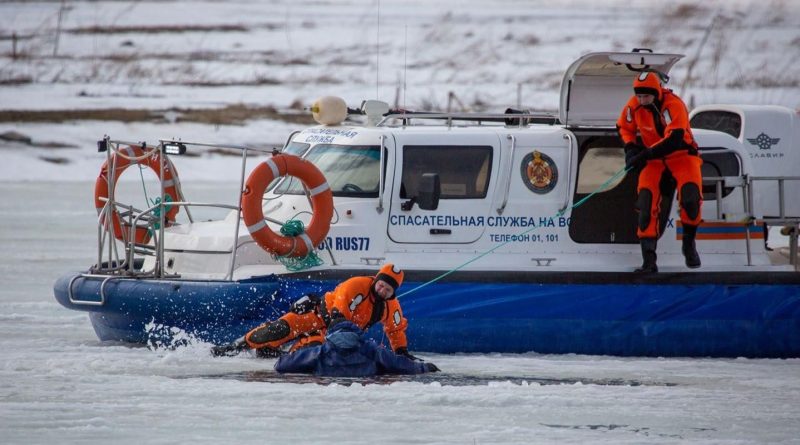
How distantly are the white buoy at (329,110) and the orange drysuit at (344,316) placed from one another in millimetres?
1671

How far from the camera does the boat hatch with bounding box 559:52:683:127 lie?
35.3 ft

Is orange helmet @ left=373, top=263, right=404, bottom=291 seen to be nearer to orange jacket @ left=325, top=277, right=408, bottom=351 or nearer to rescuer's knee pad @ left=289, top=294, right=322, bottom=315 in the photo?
orange jacket @ left=325, top=277, right=408, bottom=351

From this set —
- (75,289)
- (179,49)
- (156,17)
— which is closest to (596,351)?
(75,289)

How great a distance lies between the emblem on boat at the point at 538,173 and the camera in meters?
10.5

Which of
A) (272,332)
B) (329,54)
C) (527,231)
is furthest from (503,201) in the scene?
(329,54)

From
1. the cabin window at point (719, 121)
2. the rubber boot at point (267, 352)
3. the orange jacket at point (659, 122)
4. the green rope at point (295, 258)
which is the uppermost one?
the cabin window at point (719, 121)

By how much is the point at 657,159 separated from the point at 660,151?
16 centimetres

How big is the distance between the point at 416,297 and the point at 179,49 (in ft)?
111

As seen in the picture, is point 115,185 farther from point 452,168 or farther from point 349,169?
point 452,168

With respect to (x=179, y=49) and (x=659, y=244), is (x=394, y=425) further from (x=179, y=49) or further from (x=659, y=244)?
(x=179, y=49)

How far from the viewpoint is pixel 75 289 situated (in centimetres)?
1046

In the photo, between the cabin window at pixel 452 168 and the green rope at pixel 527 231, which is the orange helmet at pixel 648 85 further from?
the cabin window at pixel 452 168

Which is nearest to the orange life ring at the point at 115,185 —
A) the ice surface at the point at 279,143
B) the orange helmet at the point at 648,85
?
the ice surface at the point at 279,143

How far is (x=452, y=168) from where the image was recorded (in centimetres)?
1053
